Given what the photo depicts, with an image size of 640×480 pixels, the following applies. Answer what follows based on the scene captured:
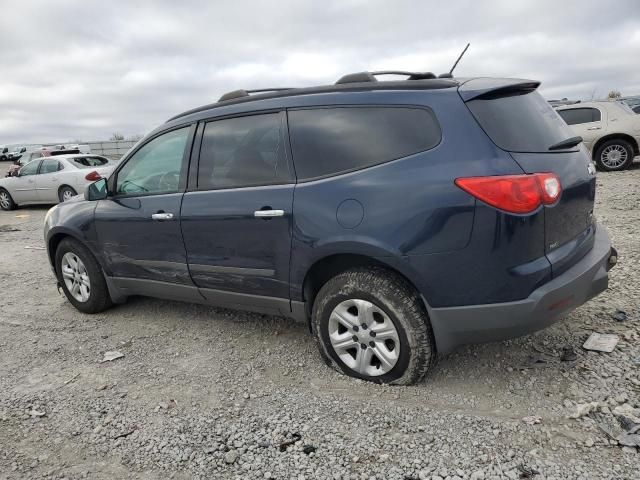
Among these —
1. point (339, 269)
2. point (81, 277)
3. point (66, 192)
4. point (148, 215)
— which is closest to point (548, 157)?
point (339, 269)

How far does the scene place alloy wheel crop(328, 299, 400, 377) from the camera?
2.86 meters

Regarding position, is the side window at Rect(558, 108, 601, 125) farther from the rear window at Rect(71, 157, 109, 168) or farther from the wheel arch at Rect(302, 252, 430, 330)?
the rear window at Rect(71, 157, 109, 168)

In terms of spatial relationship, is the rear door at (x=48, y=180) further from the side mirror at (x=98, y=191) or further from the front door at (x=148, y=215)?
the front door at (x=148, y=215)

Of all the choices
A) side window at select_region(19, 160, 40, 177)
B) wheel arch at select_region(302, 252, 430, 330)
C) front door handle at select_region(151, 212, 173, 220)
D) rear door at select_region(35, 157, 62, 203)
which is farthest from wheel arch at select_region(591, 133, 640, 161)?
side window at select_region(19, 160, 40, 177)

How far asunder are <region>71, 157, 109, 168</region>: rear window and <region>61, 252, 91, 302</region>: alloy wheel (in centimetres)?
884

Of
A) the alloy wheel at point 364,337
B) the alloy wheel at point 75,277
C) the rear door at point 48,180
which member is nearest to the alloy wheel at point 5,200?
the rear door at point 48,180

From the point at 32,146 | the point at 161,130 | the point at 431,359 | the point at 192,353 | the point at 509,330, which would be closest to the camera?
the point at 509,330

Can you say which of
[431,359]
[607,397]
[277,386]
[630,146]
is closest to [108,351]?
[277,386]

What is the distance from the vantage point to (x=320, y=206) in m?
2.88

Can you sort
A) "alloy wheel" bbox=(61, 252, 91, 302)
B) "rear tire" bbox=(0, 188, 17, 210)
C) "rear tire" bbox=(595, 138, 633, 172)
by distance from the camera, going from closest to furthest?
"alloy wheel" bbox=(61, 252, 91, 302) → "rear tire" bbox=(595, 138, 633, 172) → "rear tire" bbox=(0, 188, 17, 210)

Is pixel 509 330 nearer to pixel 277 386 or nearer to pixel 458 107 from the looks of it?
pixel 458 107

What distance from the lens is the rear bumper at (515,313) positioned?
8.25ft

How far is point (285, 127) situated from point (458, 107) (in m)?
1.13

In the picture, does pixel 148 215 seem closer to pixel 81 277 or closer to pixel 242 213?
pixel 242 213
